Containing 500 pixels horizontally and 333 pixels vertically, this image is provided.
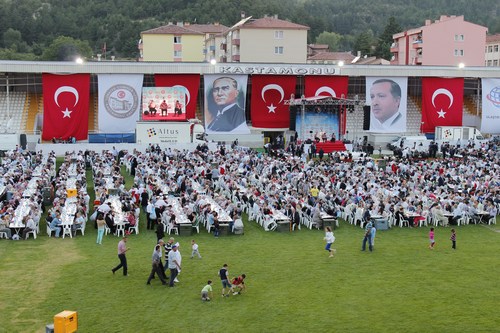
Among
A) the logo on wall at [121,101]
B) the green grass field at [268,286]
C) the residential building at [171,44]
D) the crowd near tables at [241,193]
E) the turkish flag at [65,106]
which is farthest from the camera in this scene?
the residential building at [171,44]

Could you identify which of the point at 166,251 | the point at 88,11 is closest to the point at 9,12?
the point at 88,11

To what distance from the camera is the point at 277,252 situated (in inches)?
845

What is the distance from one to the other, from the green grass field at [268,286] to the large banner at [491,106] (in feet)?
107

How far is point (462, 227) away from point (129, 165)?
1862 cm

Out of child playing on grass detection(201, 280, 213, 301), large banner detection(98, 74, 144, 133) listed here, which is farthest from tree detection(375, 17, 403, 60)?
child playing on grass detection(201, 280, 213, 301)

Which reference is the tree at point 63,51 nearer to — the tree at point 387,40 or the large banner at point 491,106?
the tree at point 387,40

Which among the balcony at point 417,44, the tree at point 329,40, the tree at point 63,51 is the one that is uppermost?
the tree at point 329,40

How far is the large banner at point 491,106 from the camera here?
54062mm

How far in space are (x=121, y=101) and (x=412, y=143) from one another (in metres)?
20.9

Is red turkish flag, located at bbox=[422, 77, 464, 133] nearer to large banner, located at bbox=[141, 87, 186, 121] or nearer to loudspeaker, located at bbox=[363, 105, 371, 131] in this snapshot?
loudspeaker, located at bbox=[363, 105, 371, 131]

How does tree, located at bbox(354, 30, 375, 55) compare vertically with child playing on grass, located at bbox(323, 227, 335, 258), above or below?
above

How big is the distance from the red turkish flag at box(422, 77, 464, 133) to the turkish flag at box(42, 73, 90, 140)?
2603 centimetres

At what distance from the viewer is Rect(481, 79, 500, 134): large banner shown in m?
54.1

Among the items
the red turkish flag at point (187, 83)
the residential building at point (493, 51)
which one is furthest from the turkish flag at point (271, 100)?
the residential building at point (493, 51)
